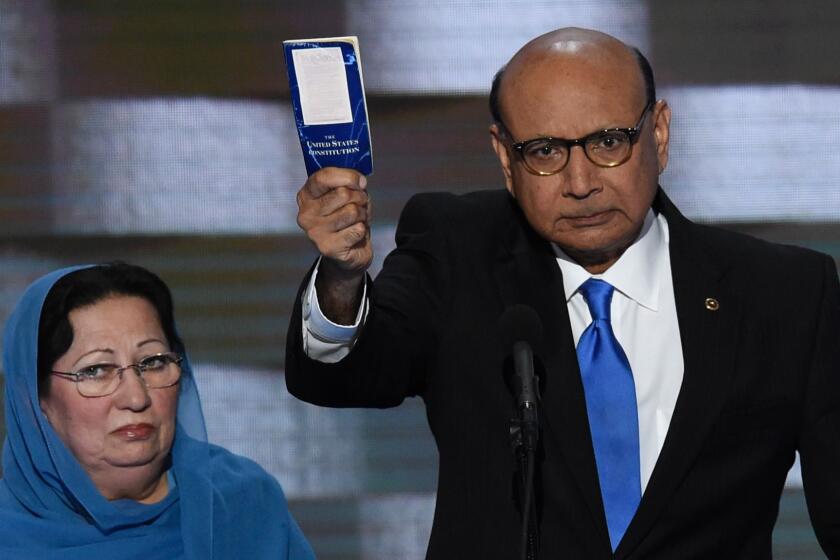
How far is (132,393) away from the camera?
2594 mm

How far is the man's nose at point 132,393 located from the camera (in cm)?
258

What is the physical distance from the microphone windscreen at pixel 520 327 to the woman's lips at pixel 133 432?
0.97 meters

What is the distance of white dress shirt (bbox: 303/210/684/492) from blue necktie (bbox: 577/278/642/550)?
0.06 feet

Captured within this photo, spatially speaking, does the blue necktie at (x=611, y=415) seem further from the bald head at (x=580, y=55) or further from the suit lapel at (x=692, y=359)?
the bald head at (x=580, y=55)

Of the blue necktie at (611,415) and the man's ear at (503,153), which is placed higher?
the man's ear at (503,153)

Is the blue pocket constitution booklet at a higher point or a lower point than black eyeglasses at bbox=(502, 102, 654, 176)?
higher

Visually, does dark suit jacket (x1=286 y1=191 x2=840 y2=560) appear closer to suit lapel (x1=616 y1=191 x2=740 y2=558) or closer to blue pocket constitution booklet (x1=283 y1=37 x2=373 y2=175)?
suit lapel (x1=616 y1=191 x2=740 y2=558)

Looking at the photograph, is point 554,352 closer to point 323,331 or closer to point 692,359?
point 692,359

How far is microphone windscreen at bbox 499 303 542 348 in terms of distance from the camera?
188 cm

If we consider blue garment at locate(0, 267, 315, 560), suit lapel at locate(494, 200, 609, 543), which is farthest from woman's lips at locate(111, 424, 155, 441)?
suit lapel at locate(494, 200, 609, 543)

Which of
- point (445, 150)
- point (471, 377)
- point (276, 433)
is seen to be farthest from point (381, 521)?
point (471, 377)

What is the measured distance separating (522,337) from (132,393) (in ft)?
3.28

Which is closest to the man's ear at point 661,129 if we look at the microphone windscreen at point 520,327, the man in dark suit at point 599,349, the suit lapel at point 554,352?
the man in dark suit at point 599,349

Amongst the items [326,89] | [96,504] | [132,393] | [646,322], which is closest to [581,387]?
[646,322]
